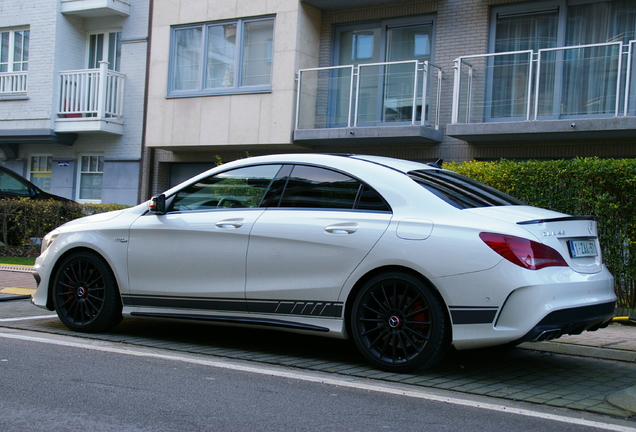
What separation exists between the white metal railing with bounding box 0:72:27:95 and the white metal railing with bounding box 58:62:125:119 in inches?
55.4

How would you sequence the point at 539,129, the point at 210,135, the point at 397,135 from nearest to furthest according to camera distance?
1. the point at 539,129
2. the point at 397,135
3. the point at 210,135

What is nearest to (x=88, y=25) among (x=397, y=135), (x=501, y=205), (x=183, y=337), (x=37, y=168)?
(x=37, y=168)

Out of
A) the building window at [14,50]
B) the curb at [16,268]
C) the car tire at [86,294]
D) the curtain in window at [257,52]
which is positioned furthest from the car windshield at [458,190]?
the building window at [14,50]

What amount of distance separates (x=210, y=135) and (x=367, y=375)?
12.1 meters

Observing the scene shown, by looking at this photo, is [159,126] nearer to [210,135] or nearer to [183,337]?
[210,135]

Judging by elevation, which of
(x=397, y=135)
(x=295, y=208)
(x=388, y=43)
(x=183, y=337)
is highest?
(x=388, y=43)

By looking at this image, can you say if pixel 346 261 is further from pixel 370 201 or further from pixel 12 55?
pixel 12 55


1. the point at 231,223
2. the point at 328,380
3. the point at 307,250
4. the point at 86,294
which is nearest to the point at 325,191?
the point at 307,250

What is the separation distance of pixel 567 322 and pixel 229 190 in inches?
117

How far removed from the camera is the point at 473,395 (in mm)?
4949

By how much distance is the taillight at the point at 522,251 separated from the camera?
16.3 feet

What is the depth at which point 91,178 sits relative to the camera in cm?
2017

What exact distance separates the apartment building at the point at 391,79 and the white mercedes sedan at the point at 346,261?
24.0ft

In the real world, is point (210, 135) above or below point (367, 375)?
above
